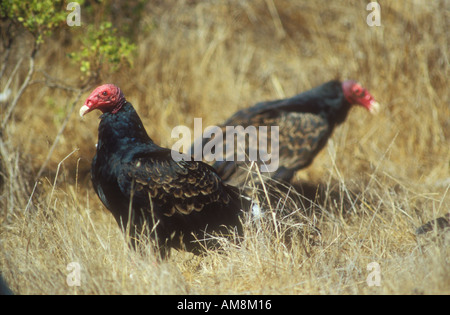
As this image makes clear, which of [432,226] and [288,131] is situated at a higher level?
[288,131]

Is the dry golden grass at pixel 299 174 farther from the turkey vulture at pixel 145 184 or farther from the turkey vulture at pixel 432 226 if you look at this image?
the turkey vulture at pixel 145 184

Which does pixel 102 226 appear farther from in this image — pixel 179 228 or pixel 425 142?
pixel 425 142

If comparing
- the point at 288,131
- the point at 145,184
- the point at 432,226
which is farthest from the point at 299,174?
the point at 145,184

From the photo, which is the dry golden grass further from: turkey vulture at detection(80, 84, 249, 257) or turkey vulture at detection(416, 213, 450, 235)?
turkey vulture at detection(80, 84, 249, 257)

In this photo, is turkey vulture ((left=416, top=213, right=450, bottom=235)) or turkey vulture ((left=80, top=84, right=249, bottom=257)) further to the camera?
turkey vulture ((left=416, top=213, right=450, bottom=235))

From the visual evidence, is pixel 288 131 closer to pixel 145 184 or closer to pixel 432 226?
pixel 432 226

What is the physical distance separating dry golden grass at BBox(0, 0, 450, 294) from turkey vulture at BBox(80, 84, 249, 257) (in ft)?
0.65

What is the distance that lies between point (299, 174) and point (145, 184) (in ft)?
9.22

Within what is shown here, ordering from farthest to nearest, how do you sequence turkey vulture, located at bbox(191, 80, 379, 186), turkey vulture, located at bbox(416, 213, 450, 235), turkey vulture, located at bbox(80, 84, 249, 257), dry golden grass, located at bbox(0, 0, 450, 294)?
turkey vulture, located at bbox(191, 80, 379, 186)
turkey vulture, located at bbox(416, 213, 450, 235)
turkey vulture, located at bbox(80, 84, 249, 257)
dry golden grass, located at bbox(0, 0, 450, 294)

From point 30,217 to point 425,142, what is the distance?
4050 millimetres

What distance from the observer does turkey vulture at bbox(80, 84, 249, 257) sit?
3.04m

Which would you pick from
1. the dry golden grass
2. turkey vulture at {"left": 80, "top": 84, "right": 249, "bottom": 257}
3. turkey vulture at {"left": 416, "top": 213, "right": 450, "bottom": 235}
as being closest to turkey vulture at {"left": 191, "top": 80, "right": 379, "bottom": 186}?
the dry golden grass

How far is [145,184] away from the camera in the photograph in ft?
9.96
